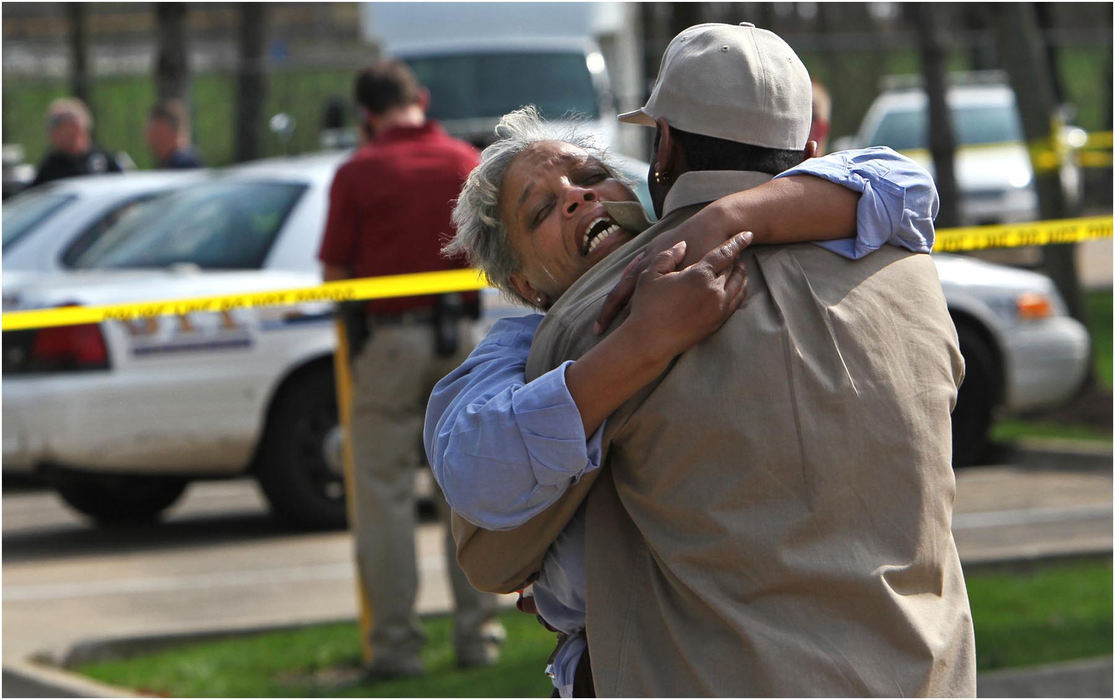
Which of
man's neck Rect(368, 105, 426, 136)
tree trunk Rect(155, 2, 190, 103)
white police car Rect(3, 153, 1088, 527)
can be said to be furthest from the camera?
tree trunk Rect(155, 2, 190, 103)

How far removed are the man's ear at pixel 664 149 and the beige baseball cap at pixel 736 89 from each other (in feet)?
0.04

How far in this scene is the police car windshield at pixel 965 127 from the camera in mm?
18438

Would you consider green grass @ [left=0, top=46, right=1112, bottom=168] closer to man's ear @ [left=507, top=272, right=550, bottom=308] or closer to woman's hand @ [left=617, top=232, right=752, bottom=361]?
man's ear @ [left=507, top=272, right=550, bottom=308]

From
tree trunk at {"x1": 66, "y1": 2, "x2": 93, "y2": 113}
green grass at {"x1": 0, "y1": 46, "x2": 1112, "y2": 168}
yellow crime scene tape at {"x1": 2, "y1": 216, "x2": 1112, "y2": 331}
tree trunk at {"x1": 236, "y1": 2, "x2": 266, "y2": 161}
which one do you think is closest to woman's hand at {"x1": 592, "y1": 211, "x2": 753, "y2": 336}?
yellow crime scene tape at {"x1": 2, "y1": 216, "x2": 1112, "y2": 331}

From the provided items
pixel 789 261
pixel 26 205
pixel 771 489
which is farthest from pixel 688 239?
pixel 26 205

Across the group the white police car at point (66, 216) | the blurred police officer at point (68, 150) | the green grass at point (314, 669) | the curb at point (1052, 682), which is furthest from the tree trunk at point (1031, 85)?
the blurred police officer at point (68, 150)

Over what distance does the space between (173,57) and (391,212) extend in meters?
12.7

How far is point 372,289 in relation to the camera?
5.36 metres

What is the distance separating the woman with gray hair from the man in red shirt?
3336 mm

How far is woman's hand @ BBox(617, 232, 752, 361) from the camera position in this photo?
6.19 ft

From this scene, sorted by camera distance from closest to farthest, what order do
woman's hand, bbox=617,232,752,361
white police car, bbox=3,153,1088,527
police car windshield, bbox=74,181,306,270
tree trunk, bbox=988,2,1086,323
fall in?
woman's hand, bbox=617,232,752,361, white police car, bbox=3,153,1088,527, police car windshield, bbox=74,181,306,270, tree trunk, bbox=988,2,1086,323

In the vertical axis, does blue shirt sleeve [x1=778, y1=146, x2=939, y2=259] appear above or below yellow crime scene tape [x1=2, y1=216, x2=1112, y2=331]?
above

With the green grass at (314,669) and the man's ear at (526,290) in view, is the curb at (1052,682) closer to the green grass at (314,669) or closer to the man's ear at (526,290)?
the green grass at (314,669)

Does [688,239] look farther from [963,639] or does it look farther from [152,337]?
[152,337]
